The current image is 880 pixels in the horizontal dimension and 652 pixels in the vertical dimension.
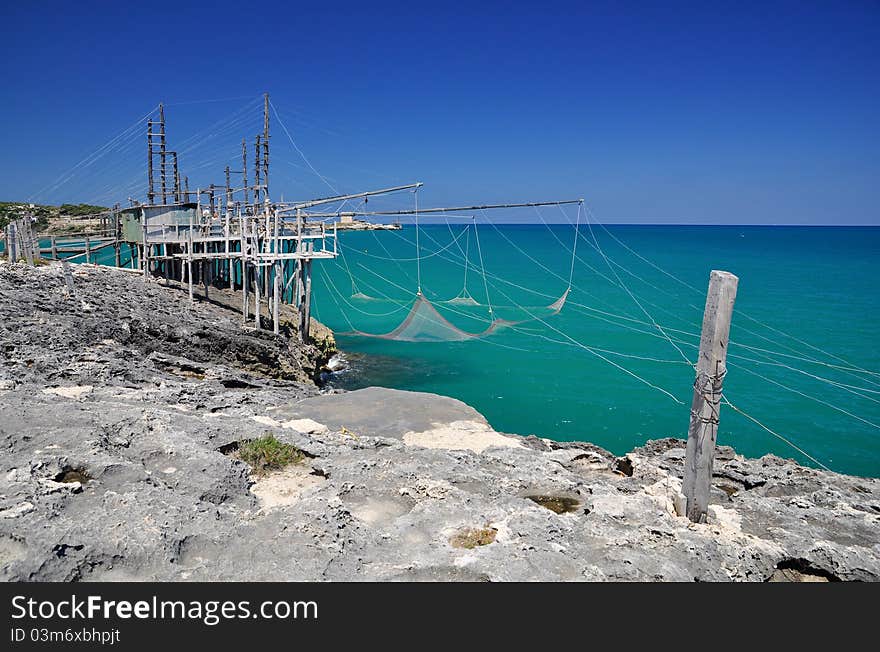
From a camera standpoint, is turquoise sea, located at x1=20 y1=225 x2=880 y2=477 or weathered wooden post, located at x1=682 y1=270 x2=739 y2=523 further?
turquoise sea, located at x1=20 y1=225 x2=880 y2=477

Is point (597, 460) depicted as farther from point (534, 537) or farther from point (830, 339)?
point (830, 339)

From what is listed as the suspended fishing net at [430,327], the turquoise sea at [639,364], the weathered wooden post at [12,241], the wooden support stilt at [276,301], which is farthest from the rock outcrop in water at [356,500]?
the weathered wooden post at [12,241]

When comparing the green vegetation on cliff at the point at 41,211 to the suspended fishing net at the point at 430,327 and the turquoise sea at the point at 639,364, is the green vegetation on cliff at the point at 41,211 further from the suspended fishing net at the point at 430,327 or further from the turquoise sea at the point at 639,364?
the suspended fishing net at the point at 430,327

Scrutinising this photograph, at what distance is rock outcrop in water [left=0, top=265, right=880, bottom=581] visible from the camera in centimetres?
591

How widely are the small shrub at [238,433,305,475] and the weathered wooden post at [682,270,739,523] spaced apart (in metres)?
5.13

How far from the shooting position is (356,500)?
7.58m

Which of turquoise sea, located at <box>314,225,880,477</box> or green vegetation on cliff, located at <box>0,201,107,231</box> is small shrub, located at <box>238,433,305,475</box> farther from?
green vegetation on cliff, located at <box>0,201,107,231</box>

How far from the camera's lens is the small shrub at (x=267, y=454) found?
27.1 ft

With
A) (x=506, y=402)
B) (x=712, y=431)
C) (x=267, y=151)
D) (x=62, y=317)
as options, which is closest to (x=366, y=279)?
(x=267, y=151)

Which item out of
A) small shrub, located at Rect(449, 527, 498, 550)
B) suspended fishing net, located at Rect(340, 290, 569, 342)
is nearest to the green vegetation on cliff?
suspended fishing net, located at Rect(340, 290, 569, 342)

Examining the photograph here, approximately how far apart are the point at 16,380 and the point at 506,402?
16.0 meters

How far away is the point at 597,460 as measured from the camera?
32.7 feet

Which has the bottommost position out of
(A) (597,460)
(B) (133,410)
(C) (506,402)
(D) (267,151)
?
(C) (506,402)
